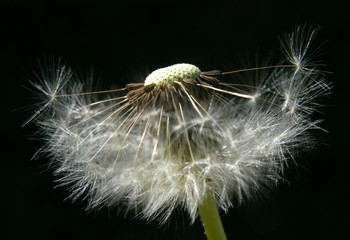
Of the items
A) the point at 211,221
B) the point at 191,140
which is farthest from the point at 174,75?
the point at 211,221

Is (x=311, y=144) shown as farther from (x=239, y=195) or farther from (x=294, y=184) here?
(x=294, y=184)

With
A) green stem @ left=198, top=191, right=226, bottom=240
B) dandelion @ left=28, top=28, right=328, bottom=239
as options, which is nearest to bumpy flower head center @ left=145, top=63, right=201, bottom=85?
dandelion @ left=28, top=28, right=328, bottom=239

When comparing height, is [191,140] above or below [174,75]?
below

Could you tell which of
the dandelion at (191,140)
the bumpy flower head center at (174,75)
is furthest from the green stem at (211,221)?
the bumpy flower head center at (174,75)

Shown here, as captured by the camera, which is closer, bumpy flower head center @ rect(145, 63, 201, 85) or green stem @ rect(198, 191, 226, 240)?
green stem @ rect(198, 191, 226, 240)

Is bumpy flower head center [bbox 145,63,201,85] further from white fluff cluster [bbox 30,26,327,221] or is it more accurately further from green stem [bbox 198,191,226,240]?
green stem [bbox 198,191,226,240]

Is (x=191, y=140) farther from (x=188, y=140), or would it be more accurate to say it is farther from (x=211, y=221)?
(x=211, y=221)
